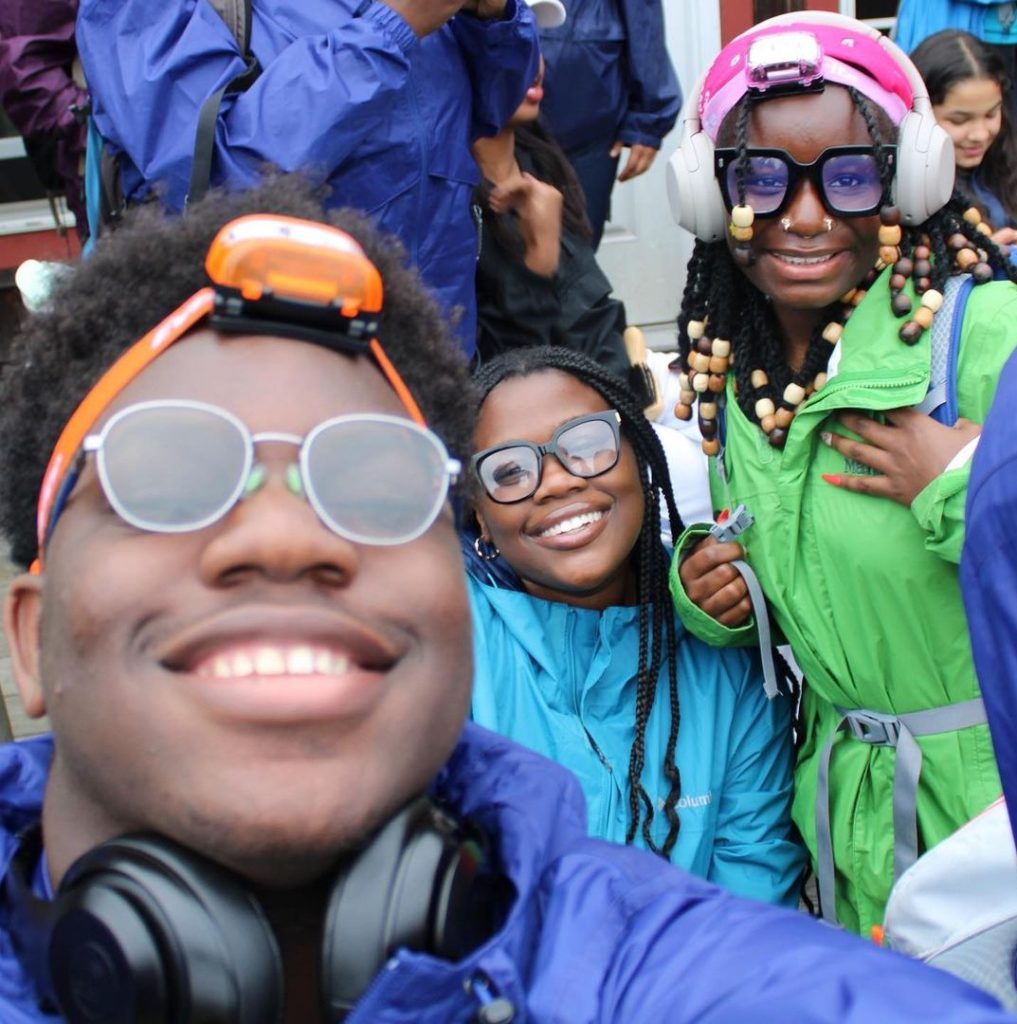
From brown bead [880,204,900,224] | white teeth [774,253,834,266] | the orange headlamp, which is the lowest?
white teeth [774,253,834,266]

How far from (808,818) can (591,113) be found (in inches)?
123

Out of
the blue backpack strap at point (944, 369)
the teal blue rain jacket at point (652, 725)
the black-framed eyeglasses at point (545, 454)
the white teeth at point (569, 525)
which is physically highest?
the blue backpack strap at point (944, 369)

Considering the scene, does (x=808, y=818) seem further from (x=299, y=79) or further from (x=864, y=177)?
(x=299, y=79)

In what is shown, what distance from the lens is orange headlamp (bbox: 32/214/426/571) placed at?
1463mm

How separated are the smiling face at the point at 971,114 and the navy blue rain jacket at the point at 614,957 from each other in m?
4.46

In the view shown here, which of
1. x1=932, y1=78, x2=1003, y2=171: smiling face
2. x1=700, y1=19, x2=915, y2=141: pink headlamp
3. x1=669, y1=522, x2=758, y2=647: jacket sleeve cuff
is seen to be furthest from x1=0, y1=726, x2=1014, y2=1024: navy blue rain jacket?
x1=932, y1=78, x2=1003, y2=171: smiling face

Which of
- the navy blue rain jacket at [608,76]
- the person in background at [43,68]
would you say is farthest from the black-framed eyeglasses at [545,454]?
the navy blue rain jacket at [608,76]

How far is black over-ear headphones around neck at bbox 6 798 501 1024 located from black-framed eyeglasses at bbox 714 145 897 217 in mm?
1647

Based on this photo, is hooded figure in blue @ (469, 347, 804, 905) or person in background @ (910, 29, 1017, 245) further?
person in background @ (910, 29, 1017, 245)

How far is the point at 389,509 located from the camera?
1.46 metres

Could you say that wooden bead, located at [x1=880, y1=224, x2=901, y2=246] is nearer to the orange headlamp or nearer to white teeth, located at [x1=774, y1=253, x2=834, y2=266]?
white teeth, located at [x1=774, y1=253, x2=834, y2=266]

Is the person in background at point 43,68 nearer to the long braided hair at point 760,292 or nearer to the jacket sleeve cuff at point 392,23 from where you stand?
the jacket sleeve cuff at point 392,23

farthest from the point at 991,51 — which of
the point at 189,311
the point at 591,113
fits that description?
the point at 189,311

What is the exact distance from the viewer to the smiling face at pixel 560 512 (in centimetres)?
276
